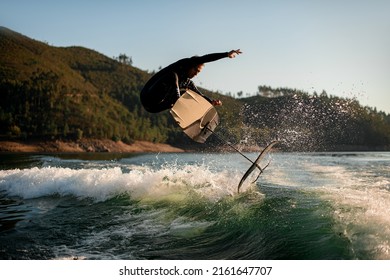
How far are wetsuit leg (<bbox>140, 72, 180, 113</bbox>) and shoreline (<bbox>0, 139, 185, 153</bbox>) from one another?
A: 138ft

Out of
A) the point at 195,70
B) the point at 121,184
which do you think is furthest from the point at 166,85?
the point at 121,184

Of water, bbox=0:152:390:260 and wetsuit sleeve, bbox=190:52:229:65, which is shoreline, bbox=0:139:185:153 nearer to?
water, bbox=0:152:390:260

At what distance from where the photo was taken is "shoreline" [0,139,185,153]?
4581 centimetres

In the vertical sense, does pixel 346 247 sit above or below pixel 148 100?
below

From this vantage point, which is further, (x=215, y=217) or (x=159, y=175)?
(x=159, y=175)

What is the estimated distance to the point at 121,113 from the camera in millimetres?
82938

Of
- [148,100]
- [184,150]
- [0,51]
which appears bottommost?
[184,150]

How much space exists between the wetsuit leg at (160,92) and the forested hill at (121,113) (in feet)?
60.9

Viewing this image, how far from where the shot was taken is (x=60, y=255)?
485cm

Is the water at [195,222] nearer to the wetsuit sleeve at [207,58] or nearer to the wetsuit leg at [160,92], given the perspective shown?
the wetsuit leg at [160,92]
